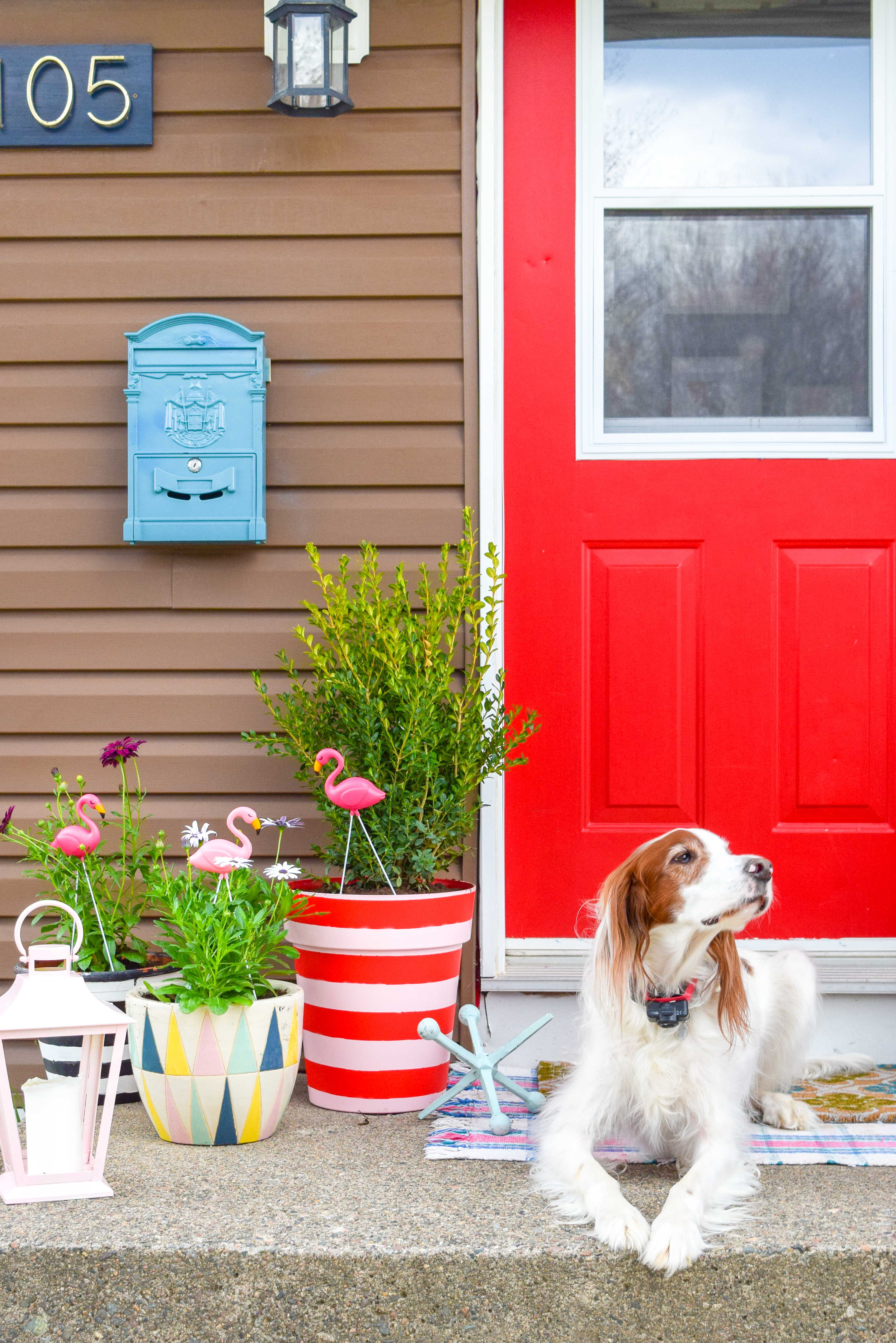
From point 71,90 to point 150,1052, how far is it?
2425 millimetres

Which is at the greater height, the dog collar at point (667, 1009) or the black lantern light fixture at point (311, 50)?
the black lantern light fixture at point (311, 50)

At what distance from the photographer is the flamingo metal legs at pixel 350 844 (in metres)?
2.55

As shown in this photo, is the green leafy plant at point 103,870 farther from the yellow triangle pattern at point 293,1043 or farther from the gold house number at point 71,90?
the gold house number at point 71,90

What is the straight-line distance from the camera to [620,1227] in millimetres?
1780

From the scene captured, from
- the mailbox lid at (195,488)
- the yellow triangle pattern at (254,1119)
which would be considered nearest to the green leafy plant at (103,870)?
the yellow triangle pattern at (254,1119)

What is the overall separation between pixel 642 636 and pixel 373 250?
124 centimetres

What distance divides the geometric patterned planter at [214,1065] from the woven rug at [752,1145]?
347 millimetres

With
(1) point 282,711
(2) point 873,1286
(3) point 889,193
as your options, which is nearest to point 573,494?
(1) point 282,711

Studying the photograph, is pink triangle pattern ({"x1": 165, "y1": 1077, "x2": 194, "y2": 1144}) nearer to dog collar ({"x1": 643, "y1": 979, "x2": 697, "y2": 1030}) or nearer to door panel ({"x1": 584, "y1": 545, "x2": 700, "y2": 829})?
dog collar ({"x1": 643, "y1": 979, "x2": 697, "y2": 1030})

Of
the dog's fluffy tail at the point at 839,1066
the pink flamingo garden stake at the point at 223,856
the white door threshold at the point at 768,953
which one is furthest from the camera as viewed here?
the white door threshold at the point at 768,953

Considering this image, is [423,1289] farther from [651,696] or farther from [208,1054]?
[651,696]

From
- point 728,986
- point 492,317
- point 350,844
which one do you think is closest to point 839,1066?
point 728,986

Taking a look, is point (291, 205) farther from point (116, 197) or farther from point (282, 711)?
point (282, 711)

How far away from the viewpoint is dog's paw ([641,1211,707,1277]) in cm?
173
